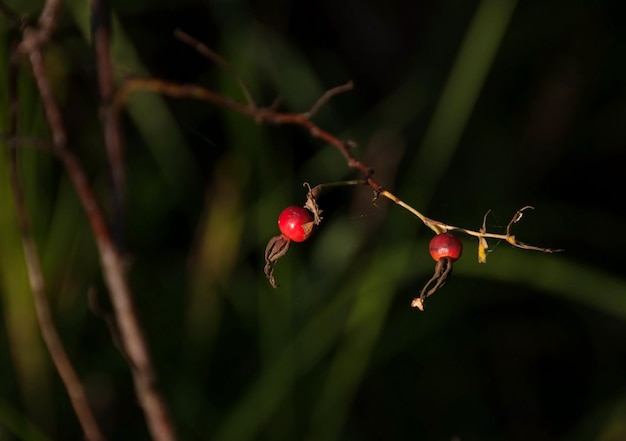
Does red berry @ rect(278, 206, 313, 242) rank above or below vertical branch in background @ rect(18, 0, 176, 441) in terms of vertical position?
above

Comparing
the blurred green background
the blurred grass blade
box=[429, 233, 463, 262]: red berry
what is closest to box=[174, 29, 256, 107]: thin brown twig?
box=[429, 233, 463, 262]: red berry

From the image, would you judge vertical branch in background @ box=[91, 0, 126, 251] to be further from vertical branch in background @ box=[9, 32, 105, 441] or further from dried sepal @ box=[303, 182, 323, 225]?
dried sepal @ box=[303, 182, 323, 225]

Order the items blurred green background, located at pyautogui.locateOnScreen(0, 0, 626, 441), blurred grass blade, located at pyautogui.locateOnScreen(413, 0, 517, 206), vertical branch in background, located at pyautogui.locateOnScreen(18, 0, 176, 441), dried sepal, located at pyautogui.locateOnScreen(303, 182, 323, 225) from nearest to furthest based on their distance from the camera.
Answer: vertical branch in background, located at pyautogui.locateOnScreen(18, 0, 176, 441)
dried sepal, located at pyautogui.locateOnScreen(303, 182, 323, 225)
blurred green background, located at pyautogui.locateOnScreen(0, 0, 626, 441)
blurred grass blade, located at pyautogui.locateOnScreen(413, 0, 517, 206)

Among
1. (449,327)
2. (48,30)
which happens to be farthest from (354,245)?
(48,30)

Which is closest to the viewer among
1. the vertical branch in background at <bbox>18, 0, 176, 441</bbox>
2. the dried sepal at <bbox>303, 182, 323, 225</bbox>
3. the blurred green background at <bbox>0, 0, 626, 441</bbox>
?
the vertical branch in background at <bbox>18, 0, 176, 441</bbox>

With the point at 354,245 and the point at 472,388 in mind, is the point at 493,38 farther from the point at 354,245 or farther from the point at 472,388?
the point at 472,388

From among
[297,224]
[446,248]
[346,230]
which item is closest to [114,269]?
[297,224]

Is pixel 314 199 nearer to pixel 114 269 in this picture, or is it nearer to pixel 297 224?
pixel 297 224
